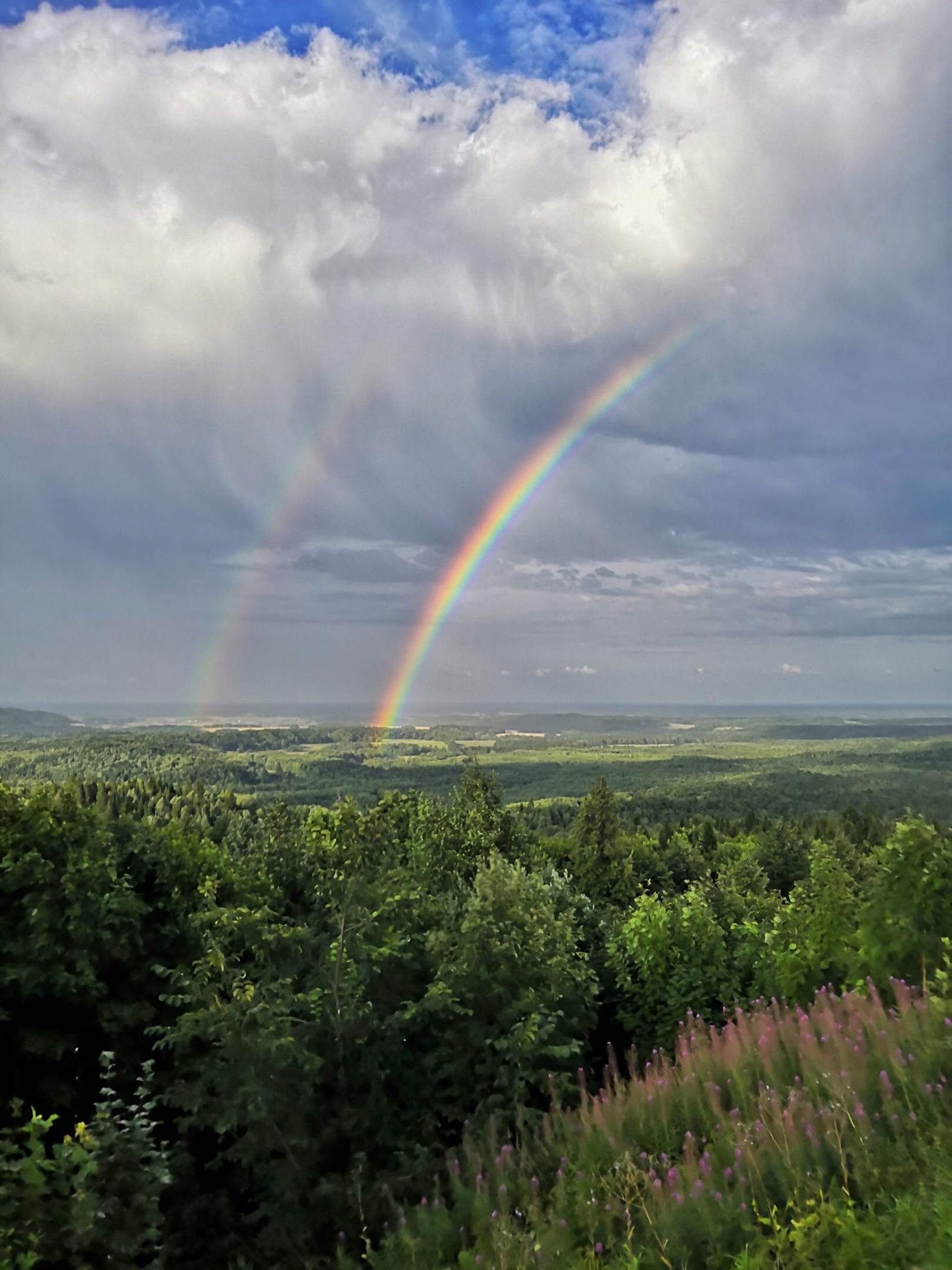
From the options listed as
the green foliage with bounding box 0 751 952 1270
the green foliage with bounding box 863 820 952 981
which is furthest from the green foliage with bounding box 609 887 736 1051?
the green foliage with bounding box 863 820 952 981

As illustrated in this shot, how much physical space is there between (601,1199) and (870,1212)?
2.20 m

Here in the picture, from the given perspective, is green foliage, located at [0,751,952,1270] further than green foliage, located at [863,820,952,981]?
No

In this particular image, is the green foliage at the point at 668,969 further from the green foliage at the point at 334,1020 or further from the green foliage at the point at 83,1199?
the green foliage at the point at 83,1199

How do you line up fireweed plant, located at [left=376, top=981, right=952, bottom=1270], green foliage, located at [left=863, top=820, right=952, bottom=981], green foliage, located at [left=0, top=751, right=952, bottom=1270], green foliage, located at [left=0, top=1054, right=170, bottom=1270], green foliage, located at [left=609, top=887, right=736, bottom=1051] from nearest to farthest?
fireweed plant, located at [left=376, top=981, right=952, bottom=1270] → green foliage, located at [left=0, top=1054, right=170, bottom=1270] → green foliage, located at [left=0, top=751, right=952, bottom=1270] → green foliage, located at [left=863, top=820, right=952, bottom=981] → green foliage, located at [left=609, top=887, right=736, bottom=1051]

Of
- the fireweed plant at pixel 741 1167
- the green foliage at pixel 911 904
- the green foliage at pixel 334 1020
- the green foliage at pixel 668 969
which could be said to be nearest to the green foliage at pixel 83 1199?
the green foliage at pixel 334 1020

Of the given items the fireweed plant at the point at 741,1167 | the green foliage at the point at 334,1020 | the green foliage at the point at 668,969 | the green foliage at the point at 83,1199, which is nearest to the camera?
the fireweed plant at the point at 741,1167

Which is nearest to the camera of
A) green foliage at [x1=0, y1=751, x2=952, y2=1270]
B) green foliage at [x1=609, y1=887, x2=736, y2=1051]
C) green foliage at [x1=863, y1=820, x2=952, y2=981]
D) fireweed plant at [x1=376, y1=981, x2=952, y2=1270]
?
fireweed plant at [x1=376, y1=981, x2=952, y2=1270]

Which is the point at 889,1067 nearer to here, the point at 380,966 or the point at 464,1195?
the point at 464,1195

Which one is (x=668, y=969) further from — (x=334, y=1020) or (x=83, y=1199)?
(x=83, y=1199)

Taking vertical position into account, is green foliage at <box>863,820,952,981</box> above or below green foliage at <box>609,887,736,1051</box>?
above

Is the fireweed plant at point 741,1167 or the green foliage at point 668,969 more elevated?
the fireweed plant at point 741,1167

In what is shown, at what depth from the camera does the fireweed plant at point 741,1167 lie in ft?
15.6

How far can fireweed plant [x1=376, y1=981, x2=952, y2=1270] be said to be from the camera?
4758 mm

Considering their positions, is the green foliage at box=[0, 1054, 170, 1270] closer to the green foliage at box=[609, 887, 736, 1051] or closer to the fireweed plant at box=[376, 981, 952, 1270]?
the fireweed plant at box=[376, 981, 952, 1270]
